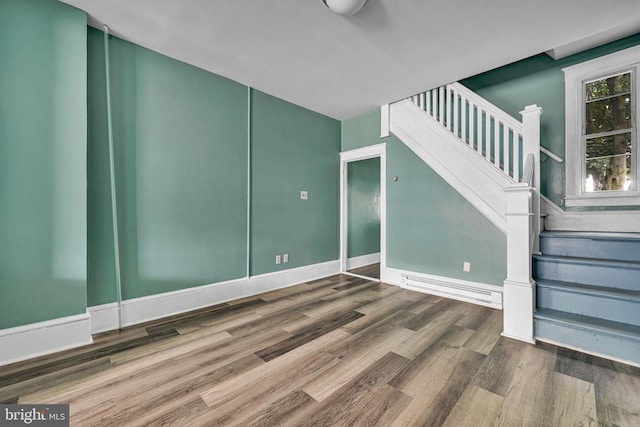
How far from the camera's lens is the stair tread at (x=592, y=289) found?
193 cm

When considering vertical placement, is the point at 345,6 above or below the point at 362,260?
above

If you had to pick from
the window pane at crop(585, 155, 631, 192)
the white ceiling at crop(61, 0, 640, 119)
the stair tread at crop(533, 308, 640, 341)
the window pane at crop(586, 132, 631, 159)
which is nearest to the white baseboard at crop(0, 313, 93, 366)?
the white ceiling at crop(61, 0, 640, 119)

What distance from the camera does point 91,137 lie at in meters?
2.29

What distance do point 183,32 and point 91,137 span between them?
124 cm

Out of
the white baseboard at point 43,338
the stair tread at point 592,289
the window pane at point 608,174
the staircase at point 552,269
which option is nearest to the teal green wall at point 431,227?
the staircase at point 552,269

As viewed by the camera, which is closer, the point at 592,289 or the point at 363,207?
the point at 592,289

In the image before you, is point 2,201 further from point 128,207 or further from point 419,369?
point 419,369

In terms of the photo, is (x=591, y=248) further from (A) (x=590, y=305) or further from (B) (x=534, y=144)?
(B) (x=534, y=144)

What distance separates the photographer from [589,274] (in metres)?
2.20

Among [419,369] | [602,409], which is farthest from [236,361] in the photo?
[602,409]

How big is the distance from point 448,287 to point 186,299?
311 cm

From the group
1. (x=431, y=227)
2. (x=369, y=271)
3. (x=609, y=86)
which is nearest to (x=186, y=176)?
(x=431, y=227)

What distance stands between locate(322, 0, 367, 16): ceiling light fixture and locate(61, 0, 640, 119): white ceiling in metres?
0.10

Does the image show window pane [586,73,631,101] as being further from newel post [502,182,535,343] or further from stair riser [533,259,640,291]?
stair riser [533,259,640,291]
